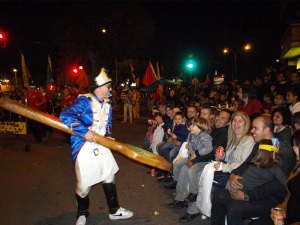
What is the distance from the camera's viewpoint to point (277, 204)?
358cm

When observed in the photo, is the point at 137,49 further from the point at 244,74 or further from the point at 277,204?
the point at 277,204

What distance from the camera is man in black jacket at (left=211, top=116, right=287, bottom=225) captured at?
11.7ft

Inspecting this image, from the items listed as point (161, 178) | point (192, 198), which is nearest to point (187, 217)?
point (192, 198)

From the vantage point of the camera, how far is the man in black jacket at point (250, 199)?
3.56 metres

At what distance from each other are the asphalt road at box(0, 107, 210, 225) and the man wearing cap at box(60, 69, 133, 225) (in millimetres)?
513

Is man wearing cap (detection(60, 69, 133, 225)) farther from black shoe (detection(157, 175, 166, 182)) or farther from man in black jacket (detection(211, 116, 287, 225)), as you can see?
black shoe (detection(157, 175, 166, 182))

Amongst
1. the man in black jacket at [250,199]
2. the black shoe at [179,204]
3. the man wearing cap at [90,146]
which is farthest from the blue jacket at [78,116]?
the man in black jacket at [250,199]

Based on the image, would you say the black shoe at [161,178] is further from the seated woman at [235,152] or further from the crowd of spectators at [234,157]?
the seated woman at [235,152]

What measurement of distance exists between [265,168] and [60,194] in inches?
157

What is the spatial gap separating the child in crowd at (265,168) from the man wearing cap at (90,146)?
2053mm

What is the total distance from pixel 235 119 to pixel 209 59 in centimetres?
4626

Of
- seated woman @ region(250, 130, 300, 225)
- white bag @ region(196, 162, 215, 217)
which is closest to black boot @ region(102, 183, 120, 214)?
white bag @ region(196, 162, 215, 217)

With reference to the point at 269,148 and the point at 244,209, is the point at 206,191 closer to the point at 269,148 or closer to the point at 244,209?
the point at 244,209

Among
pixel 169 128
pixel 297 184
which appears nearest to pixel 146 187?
pixel 169 128
